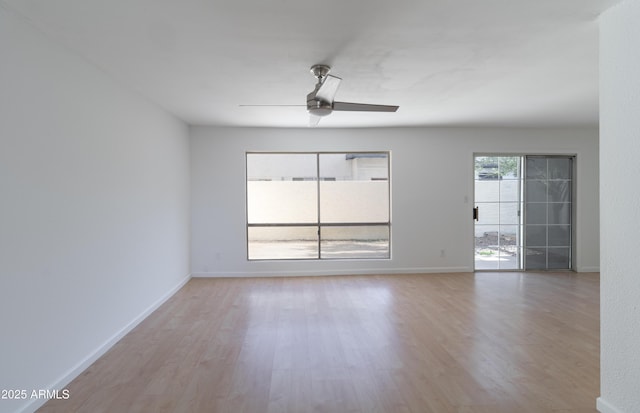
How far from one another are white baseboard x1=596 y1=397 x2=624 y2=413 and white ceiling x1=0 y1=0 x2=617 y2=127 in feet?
7.39

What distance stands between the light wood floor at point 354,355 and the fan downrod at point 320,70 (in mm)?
2313

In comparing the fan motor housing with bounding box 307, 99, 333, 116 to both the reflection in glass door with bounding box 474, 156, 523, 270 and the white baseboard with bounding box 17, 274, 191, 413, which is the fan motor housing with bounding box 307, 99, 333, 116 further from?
the reflection in glass door with bounding box 474, 156, 523, 270

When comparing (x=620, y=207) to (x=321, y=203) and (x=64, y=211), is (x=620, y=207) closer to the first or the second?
(x=64, y=211)

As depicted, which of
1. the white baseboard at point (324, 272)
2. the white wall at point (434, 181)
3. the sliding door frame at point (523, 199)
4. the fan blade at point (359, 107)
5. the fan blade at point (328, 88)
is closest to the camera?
the fan blade at point (328, 88)

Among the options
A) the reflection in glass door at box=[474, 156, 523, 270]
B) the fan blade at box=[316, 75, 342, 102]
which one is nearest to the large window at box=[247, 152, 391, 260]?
the reflection in glass door at box=[474, 156, 523, 270]

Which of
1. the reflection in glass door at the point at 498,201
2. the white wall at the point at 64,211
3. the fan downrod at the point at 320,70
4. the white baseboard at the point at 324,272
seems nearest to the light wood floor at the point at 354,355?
the white wall at the point at 64,211

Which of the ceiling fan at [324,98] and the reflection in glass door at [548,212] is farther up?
the ceiling fan at [324,98]

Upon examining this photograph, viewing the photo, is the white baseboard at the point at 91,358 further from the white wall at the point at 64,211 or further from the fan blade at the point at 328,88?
the fan blade at the point at 328,88

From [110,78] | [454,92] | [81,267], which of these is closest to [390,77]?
[454,92]

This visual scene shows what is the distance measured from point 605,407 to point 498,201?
4270 millimetres

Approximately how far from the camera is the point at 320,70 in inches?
116

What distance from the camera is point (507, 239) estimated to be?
594cm

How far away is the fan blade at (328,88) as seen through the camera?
8.98 ft

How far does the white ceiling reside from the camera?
2039mm
